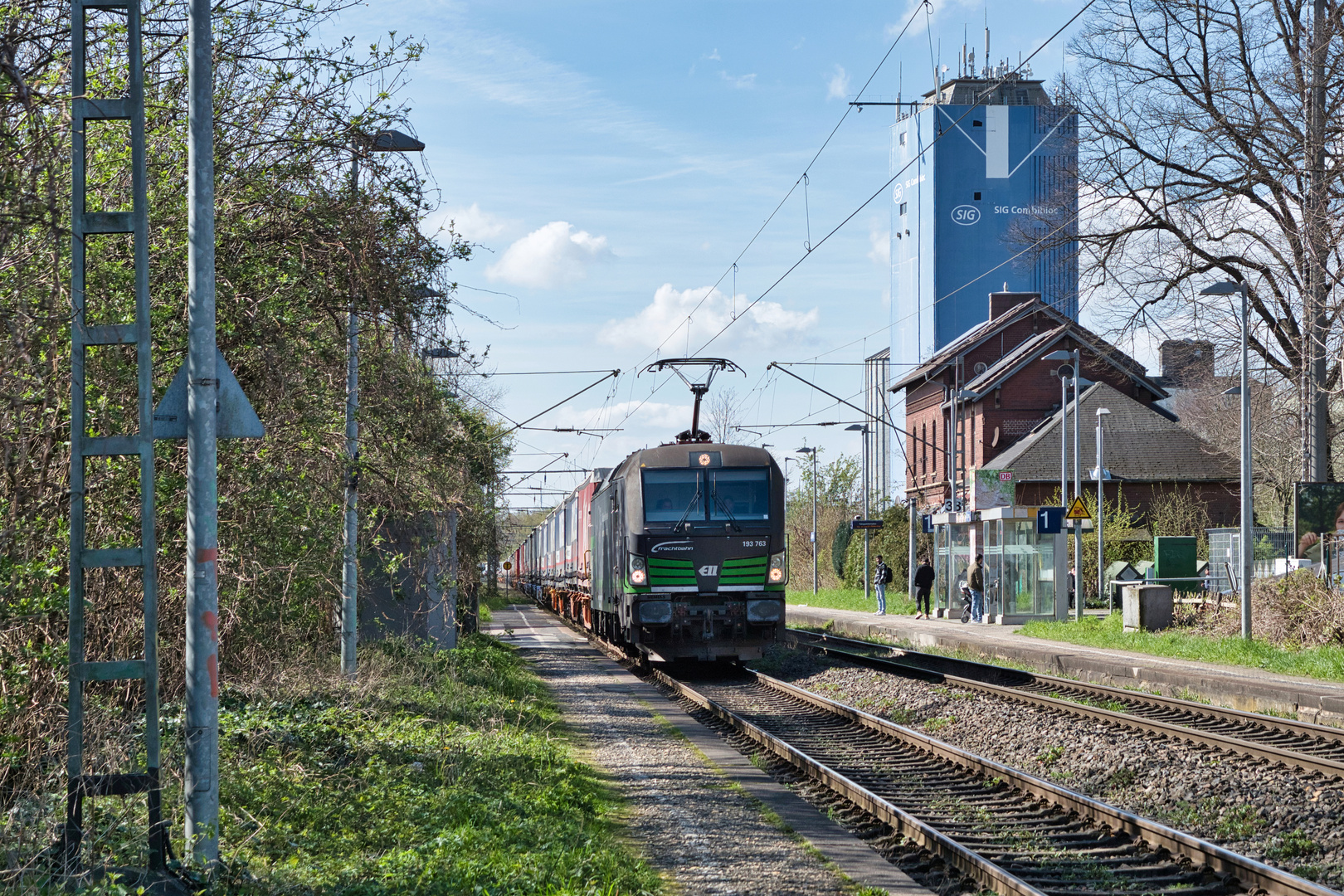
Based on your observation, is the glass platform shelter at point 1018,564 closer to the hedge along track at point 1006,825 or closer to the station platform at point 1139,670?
the station platform at point 1139,670

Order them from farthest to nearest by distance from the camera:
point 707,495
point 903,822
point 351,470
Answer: point 707,495, point 351,470, point 903,822

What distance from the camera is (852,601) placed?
4494 centimetres

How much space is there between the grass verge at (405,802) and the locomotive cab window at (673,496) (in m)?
6.50

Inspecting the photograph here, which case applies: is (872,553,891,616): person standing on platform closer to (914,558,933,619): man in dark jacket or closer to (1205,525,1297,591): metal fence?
(914,558,933,619): man in dark jacket

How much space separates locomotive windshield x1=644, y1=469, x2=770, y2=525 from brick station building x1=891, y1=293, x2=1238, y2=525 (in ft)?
80.2

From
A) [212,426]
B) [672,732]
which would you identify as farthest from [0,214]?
[672,732]

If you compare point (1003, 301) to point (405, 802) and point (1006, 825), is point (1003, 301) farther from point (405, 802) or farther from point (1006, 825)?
point (405, 802)

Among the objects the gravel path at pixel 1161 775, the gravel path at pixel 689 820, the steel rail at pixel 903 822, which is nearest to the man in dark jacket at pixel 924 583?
the gravel path at pixel 1161 775

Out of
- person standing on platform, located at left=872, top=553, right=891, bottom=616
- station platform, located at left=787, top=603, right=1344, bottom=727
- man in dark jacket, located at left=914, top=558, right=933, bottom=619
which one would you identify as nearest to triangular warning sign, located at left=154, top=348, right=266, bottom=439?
station platform, located at left=787, top=603, right=1344, bottom=727

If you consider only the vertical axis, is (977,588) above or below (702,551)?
below

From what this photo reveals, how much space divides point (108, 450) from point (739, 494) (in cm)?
1415

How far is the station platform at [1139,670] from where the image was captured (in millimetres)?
15422

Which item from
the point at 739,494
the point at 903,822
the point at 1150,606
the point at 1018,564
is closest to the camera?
the point at 903,822

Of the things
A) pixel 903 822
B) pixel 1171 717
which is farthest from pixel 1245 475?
pixel 903 822
